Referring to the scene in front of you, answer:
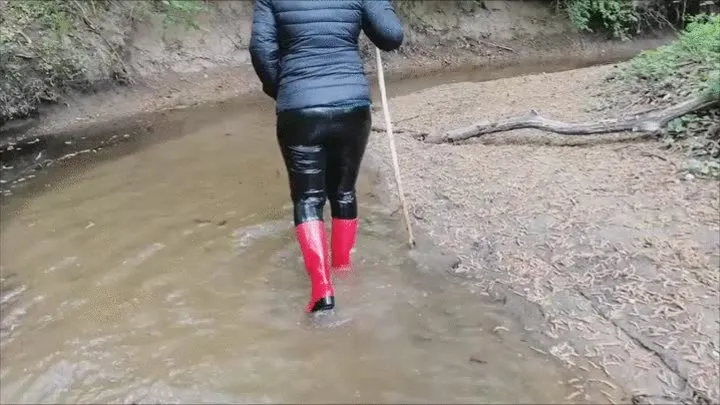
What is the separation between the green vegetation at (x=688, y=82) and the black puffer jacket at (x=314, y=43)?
9.08 feet

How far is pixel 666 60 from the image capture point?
6.67m

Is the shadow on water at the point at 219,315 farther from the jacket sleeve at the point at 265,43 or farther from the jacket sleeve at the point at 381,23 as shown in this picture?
the jacket sleeve at the point at 381,23

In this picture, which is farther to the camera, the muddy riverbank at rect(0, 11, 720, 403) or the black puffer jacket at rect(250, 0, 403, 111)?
the black puffer jacket at rect(250, 0, 403, 111)

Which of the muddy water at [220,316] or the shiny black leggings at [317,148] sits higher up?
the shiny black leggings at [317,148]

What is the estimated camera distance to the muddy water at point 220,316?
11.3ft

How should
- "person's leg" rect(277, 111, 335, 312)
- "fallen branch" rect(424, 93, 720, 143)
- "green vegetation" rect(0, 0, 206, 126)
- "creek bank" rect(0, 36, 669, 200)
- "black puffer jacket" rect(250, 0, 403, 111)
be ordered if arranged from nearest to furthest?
"black puffer jacket" rect(250, 0, 403, 111) < "person's leg" rect(277, 111, 335, 312) < "fallen branch" rect(424, 93, 720, 143) < "creek bank" rect(0, 36, 669, 200) < "green vegetation" rect(0, 0, 206, 126)

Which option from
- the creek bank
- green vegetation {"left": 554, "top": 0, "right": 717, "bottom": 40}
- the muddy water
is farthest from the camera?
green vegetation {"left": 554, "top": 0, "right": 717, "bottom": 40}

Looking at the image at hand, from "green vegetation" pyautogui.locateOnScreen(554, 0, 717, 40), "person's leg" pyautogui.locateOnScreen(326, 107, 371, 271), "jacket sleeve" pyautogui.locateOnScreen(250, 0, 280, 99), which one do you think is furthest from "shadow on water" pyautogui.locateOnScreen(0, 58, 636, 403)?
"green vegetation" pyautogui.locateOnScreen(554, 0, 717, 40)

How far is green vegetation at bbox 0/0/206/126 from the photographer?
8086 mm

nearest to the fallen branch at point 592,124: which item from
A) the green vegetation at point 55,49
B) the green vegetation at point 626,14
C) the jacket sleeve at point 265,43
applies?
the jacket sleeve at point 265,43

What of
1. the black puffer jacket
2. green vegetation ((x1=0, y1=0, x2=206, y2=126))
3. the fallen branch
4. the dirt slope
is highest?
the black puffer jacket

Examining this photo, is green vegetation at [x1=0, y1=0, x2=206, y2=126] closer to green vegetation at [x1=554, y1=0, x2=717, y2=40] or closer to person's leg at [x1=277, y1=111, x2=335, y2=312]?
person's leg at [x1=277, y1=111, x2=335, y2=312]

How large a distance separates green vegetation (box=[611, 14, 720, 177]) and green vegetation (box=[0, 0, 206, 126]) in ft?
22.0

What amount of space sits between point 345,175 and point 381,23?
0.99 metres
